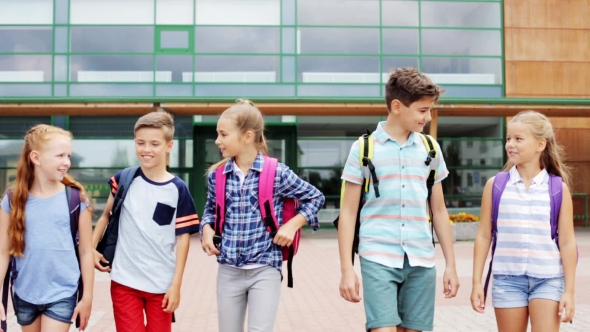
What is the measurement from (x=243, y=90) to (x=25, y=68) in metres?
6.05

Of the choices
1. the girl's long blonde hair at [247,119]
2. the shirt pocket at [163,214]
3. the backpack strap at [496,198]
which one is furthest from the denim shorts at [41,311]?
the backpack strap at [496,198]

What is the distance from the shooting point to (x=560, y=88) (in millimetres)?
19641

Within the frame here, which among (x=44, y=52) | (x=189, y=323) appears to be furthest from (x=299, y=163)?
(x=189, y=323)

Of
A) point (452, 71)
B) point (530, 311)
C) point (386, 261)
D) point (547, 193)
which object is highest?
point (452, 71)

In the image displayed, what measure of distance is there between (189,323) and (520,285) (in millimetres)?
4004

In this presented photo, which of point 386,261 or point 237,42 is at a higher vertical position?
point 237,42

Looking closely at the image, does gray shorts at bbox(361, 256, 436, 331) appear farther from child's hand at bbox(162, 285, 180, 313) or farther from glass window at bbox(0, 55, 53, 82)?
glass window at bbox(0, 55, 53, 82)

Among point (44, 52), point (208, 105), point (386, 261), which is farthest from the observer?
point (44, 52)

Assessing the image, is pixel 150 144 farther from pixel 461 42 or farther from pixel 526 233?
pixel 461 42

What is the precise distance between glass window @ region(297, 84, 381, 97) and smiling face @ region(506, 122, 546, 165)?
49.5ft

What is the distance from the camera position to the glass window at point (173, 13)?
18.6 meters

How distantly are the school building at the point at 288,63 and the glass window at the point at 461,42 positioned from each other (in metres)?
0.03

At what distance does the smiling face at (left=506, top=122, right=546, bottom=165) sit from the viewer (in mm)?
3635

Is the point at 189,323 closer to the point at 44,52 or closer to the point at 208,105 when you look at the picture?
the point at 208,105
